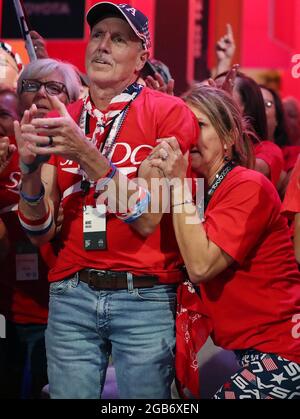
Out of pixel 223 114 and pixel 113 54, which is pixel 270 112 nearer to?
pixel 223 114

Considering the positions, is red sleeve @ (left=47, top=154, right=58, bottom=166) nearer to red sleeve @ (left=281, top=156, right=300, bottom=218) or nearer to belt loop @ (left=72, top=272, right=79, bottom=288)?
belt loop @ (left=72, top=272, right=79, bottom=288)

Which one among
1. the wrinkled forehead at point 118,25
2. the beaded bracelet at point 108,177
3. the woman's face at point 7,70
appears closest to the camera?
the beaded bracelet at point 108,177

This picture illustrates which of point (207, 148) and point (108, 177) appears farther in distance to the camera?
point (207, 148)

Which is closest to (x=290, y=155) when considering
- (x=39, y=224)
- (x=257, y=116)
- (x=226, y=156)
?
(x=257, y=116)

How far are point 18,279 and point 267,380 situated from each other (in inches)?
45.8

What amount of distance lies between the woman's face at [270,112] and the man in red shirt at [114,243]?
51.1 inches

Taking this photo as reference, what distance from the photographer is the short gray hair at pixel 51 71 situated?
2834 millimetres

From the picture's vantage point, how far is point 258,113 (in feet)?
10.0

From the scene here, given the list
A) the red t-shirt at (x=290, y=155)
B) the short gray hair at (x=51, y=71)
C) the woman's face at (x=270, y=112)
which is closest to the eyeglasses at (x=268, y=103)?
the woman's face at (x=270, y=112)

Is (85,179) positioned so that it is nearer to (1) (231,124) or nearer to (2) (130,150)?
(2) (130,150)

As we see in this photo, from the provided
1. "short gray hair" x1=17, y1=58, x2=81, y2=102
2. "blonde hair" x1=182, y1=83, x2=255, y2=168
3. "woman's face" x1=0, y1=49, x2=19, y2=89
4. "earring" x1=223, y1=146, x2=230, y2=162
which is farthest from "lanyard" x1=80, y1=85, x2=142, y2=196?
"woman's face" x1=0, y1=49, x2=19, y2=89

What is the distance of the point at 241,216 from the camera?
221cm

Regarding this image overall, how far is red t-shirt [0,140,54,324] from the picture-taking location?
287cm

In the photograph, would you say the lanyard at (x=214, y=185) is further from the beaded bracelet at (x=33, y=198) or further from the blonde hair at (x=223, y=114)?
the beaded bracelet at (x=33, y=198)
